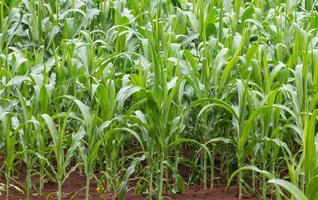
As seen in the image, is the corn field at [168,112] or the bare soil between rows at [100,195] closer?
the corn field at [168,112]

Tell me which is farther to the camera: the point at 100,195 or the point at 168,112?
the point at 100,195

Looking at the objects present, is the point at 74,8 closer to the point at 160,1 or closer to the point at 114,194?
the point at 160,1

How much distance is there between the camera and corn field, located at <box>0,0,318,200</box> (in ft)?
11.9

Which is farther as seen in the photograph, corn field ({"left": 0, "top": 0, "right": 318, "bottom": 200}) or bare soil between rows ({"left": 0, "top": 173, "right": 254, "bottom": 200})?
bare soil between rows ({"left": 0, "top": 173, "right": 254, "bottom": 200})

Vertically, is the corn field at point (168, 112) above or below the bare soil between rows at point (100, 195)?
above

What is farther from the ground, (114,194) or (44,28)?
(44,28)

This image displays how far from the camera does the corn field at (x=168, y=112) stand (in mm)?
3617

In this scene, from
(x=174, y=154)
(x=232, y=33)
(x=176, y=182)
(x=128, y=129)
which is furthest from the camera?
(x=232, y=33)

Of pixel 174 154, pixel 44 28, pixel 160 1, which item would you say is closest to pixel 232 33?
pixel 160 1

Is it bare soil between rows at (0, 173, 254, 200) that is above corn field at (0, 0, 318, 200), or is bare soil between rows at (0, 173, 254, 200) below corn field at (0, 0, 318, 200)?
below

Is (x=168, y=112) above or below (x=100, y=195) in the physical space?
above

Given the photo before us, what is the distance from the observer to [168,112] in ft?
12.0

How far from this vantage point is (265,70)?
3926 mm

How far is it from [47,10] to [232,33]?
4.97ft
